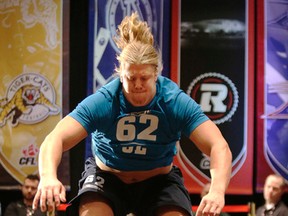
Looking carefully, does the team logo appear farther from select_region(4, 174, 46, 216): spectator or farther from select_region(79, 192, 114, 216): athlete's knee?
select_region(79, 192, 114, 216): athlete's knee

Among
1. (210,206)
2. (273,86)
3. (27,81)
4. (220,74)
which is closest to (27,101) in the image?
(27,81)

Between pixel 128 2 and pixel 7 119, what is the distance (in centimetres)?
132

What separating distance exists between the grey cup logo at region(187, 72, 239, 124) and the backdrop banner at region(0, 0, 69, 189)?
3.53 feet

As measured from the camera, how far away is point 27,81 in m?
4.55

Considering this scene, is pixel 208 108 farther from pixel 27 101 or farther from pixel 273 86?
pixel 27 101

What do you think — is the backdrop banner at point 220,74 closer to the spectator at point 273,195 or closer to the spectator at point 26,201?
the spectator at point 273,195

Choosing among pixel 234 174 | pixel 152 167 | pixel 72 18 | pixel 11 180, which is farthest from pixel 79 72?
pixel 152 167

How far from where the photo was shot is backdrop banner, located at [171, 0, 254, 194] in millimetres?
4480

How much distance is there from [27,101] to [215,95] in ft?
4.85

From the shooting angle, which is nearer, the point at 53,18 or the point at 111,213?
the point at 111,213

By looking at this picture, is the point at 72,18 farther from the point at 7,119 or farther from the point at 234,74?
the point at 234,74

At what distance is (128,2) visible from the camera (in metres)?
4.53

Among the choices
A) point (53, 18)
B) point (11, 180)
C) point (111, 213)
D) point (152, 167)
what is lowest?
point (11, 180)

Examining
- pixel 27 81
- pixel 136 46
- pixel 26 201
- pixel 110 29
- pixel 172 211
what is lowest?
pixel 26 201
